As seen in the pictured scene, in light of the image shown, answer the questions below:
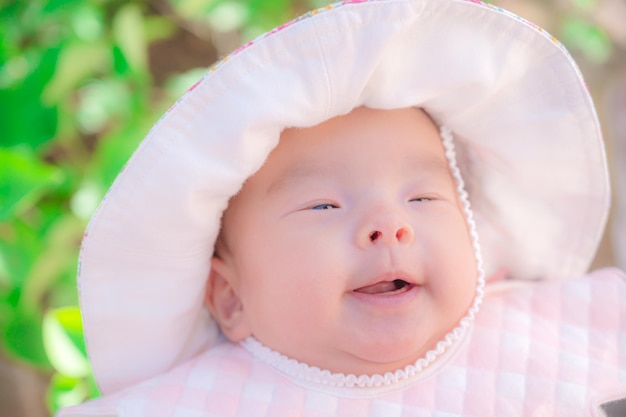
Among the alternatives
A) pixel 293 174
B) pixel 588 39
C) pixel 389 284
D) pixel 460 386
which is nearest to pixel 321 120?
pixel 293 174

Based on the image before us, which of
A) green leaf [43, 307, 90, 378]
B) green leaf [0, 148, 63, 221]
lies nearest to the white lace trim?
green leaf [43, 307, 90, 378]

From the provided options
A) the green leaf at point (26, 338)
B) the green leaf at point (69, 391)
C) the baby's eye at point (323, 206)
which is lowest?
the green leaf at point (26, 338)

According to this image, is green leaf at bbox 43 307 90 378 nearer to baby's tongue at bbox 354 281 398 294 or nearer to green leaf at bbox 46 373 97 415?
green leaf at bbox 46 373 97 415

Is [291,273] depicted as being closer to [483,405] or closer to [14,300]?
[483,405]

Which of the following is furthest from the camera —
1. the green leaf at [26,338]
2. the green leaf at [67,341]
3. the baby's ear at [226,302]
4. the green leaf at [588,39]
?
the green leaf at [588,39]

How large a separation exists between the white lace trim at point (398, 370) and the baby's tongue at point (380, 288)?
0.09 metres

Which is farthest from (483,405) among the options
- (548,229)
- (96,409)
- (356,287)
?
(96,409)

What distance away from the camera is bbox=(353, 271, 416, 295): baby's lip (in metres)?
0.77

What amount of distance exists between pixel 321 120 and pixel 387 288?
187 mm

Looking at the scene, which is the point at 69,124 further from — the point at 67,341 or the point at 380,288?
the point at 380,288

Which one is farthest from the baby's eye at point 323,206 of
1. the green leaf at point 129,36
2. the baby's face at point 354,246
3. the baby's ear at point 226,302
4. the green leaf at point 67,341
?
the green leaf at point 129,36

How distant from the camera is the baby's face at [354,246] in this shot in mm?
770

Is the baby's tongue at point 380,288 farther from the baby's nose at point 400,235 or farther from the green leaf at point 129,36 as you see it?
the green leaf at point 129,36

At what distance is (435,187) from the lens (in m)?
0.84
